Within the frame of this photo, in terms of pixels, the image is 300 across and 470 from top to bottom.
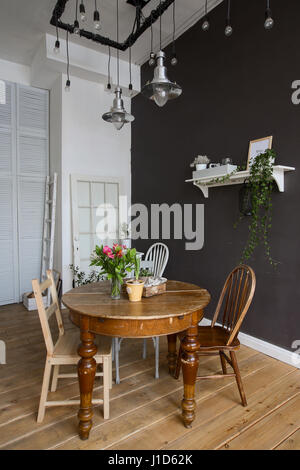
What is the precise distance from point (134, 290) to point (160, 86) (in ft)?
4.52

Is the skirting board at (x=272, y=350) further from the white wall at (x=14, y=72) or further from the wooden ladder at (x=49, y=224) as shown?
the white wall at (x=14, y=72)

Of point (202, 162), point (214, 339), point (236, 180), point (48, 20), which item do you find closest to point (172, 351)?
point (214, 339)

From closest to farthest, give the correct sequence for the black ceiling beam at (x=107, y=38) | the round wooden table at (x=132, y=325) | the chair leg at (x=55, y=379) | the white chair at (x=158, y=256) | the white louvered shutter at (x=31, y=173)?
the round wooden table at (x=132, y=325) < the chair leg at (x=55, y=379) < the black ceiling beam at (x=107, y=38) < the white chair at (x=158, y=256) < the white louvered shutter at (x=31, y=173)

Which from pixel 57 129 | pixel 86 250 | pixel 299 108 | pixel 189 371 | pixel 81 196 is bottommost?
pixel 189 371

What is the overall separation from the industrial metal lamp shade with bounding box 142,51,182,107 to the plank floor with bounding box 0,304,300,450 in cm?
213

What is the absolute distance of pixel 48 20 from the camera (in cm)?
335

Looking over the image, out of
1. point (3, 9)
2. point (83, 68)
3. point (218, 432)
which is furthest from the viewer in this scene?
point (83, 68)

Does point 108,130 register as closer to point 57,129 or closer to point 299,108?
point 57,129

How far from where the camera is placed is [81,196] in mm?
4230

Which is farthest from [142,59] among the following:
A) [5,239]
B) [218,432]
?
[218,432]

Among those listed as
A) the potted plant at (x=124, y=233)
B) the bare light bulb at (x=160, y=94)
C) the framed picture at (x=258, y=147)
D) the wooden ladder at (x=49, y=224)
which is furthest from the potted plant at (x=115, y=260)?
the potted plant at (x=124, y=233)

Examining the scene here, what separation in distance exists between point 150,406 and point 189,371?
18.7 inches

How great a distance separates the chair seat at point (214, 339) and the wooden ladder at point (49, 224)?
8.82ft

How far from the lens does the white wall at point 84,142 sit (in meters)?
4.07
